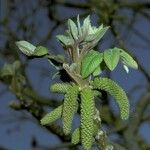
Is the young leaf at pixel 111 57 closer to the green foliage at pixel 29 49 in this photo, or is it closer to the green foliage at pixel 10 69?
the green foliage at pixel 29 49

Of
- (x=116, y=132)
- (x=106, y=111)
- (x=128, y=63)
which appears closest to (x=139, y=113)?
(x=116, y=132)

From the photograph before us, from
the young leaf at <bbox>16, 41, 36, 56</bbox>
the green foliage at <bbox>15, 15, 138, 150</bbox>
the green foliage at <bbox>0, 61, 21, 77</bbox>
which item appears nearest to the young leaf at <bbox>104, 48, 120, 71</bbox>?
the green foliage at <bbox>15, 15, 138, 150</bbox>

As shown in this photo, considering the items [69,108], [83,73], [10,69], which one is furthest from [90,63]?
[10,69]

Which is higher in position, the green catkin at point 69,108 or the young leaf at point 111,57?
the young leaf at point 111,57

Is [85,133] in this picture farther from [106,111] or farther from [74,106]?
[106,111]

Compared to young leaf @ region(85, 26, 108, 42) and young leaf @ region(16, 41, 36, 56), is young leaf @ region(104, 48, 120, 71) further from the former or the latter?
young leaf @ region(16, 41, 36, 56)

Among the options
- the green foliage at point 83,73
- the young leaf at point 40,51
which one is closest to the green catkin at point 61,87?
the green foliage at point 83,73
